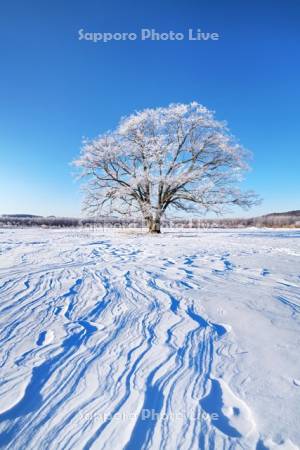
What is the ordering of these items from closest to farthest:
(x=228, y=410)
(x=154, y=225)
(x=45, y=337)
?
(x=228, y=410) < (x=45, y=337) < (x=154, y=225)

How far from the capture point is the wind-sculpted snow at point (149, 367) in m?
1.09

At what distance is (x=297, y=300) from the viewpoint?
107 inches

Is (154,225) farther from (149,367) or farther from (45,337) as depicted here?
(149,367)

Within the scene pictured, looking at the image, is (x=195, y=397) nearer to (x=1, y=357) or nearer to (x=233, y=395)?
(x=233, y=395)

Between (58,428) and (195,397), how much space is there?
2.35 feet

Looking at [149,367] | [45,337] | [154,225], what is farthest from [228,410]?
[154,225]

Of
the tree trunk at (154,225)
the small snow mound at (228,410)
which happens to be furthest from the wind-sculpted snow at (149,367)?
the tree trunk at (154,225)

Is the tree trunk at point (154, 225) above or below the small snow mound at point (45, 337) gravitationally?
above

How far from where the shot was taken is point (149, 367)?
1.55 metres

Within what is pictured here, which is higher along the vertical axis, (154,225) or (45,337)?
(154,225)

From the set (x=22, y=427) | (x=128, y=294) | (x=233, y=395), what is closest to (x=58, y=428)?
(x=22, y=427)

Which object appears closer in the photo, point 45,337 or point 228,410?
point 228,410

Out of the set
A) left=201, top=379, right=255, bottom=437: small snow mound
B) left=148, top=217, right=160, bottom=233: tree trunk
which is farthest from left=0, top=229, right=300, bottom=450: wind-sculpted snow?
left=148, top=217, right=160, bottom=233: tree trunk

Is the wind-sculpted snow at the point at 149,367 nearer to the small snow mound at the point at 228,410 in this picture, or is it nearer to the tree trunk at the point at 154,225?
the small snow mound at the point at 228,410
